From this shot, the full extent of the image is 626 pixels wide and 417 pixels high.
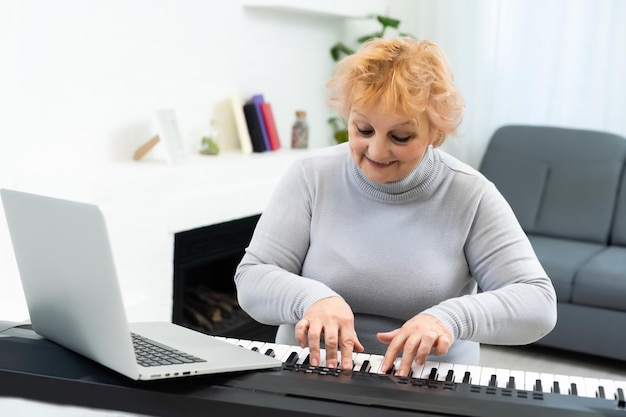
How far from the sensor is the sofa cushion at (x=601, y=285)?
352 cm

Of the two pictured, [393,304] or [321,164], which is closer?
[393,304]

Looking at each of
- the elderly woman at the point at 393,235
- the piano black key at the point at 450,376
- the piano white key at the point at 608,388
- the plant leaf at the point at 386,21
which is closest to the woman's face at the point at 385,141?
the elderly woman at the point at 393,235

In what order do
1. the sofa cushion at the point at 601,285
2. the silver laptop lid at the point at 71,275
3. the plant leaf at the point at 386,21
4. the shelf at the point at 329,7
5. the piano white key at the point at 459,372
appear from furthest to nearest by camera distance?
the plant leaf at the point at 386,21, the shelf at the point at 329,7, the sofa cushion at the point at 601,285, the piano white key at the point at 459,372, the silver laptop lid at the point at 71,275

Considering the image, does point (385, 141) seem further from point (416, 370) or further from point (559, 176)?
point (559, 176)

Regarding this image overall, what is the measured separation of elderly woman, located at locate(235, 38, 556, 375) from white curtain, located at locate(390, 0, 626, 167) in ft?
8.38

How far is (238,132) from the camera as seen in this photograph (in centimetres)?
389

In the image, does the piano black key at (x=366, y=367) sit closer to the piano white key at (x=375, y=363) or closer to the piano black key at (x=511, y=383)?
the piano white key at (x=375, y=363)

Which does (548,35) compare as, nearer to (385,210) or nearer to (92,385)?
(385,210)

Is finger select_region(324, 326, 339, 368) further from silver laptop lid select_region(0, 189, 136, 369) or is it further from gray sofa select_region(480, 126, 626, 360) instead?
gray sofa select_region(480, 126, 626, 360)

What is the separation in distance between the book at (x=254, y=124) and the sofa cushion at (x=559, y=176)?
1.24 metres

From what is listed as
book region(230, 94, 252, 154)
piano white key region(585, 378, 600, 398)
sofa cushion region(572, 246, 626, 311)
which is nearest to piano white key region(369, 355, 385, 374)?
piano white key region(585, 378, 600, 398)

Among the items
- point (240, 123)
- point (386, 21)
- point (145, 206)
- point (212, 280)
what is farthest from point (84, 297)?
point (386, 21)

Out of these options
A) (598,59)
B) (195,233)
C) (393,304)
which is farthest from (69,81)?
(598,59)

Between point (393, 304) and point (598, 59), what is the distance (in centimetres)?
302
